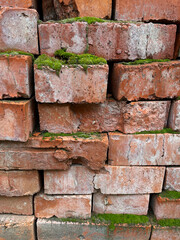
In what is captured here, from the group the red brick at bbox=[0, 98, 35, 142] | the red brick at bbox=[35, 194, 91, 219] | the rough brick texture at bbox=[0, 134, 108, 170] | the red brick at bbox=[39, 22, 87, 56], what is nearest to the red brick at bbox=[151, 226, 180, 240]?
the red brick at bbox=[35, 194, 91, 219]

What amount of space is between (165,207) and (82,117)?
4.83 feet

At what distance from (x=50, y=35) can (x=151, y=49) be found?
108cm

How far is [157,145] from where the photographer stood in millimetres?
2109

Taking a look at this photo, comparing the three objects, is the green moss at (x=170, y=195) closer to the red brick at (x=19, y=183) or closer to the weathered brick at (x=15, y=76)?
the red brick at (x=19, y=183)

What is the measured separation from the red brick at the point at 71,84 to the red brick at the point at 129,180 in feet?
2.87

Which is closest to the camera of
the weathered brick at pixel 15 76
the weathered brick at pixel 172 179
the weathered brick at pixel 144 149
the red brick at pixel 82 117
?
the weathered brick at pixel 15 76

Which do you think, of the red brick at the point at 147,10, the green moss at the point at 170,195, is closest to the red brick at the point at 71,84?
the red brick at the point at 147,10

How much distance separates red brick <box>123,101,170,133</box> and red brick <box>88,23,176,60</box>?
53cm

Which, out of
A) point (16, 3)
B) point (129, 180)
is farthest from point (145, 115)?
point (16, 3)

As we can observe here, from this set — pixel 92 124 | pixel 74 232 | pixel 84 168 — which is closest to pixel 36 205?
pixel 74 232

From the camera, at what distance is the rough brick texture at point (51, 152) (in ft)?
6.47

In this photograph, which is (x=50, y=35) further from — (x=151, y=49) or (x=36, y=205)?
(x=36, y=205)

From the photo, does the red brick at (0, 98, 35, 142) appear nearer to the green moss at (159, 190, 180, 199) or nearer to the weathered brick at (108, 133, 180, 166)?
the weathered brick at (108, 133, 180, 166)

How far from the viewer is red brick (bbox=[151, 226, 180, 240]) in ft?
7.57
